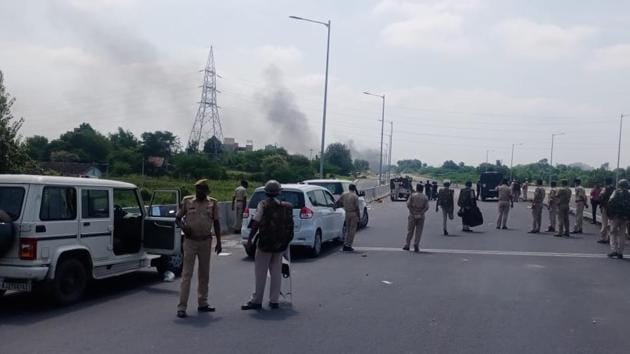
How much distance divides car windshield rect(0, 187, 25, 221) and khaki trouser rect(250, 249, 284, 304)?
3216 mm

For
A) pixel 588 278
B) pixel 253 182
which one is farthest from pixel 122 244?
pixel 253 182

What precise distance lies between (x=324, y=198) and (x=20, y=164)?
1489cm

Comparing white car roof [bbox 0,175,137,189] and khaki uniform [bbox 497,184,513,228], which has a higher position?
A: white car roof [bbox 0,175,137,189]

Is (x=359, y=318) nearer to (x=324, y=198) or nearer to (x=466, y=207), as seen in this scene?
(x=324, y=198)

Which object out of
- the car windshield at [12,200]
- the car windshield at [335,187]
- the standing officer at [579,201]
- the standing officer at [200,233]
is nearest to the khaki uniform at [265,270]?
the standing officer at [200,233]

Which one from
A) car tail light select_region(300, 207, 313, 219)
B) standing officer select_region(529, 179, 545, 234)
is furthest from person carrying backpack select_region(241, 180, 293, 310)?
standing officer select_region(529, 179, 545, 234)

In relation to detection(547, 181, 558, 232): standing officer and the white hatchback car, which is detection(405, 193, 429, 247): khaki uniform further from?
detection(547, 181, 558, 232): standing officer

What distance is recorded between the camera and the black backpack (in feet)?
30.5

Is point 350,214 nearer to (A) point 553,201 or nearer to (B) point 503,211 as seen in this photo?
(A) point 553,201

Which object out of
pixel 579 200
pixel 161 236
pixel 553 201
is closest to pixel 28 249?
pixel 161 236

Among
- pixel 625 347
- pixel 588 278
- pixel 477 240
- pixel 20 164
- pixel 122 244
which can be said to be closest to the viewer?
pixel 625 347

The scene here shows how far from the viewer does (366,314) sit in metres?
9.03

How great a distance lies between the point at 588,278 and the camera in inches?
505

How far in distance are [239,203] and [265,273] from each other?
10845 millimetres
